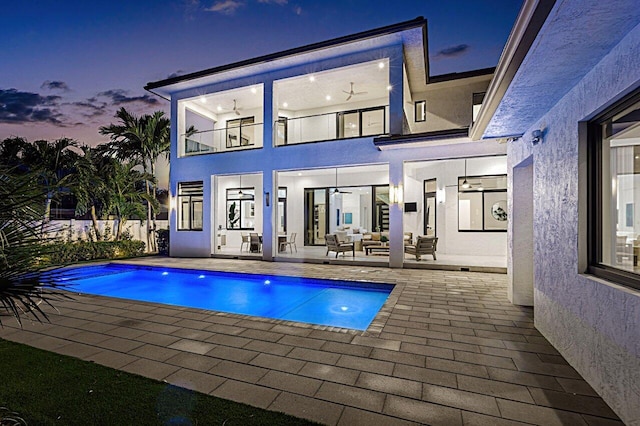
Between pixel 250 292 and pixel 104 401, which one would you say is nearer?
pixel 104 401

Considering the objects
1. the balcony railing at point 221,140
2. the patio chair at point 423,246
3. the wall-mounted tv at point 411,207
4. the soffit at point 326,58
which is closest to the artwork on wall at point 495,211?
the wall-mounted tv at point 411,207

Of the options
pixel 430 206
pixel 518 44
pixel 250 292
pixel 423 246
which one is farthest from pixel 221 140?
pixel 518 44

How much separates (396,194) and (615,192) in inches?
271

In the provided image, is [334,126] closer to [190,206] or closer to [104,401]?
[190,206]

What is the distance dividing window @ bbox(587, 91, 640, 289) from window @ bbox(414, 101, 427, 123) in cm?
1063

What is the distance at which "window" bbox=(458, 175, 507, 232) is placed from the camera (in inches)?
470

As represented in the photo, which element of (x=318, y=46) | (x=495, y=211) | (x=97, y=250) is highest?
(x=318, y=46)

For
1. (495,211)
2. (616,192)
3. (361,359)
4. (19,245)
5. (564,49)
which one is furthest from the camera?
(495,211)

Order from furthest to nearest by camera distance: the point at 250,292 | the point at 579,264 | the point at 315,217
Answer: the point at 315,217 → the point at 250,292 → the point at 579,264

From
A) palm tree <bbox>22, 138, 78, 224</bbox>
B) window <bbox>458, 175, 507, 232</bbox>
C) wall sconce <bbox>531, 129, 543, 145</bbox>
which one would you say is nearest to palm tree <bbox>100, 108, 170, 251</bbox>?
palm tree <bbox>22, 138, 78, 224</bbox>

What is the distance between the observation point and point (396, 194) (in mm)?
9664

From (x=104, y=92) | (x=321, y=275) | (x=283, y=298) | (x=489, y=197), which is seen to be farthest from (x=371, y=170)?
(x=104, y=92)

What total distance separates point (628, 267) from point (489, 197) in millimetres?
10394

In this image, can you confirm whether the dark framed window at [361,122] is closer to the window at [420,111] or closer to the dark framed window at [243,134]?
the window at [420,111]
